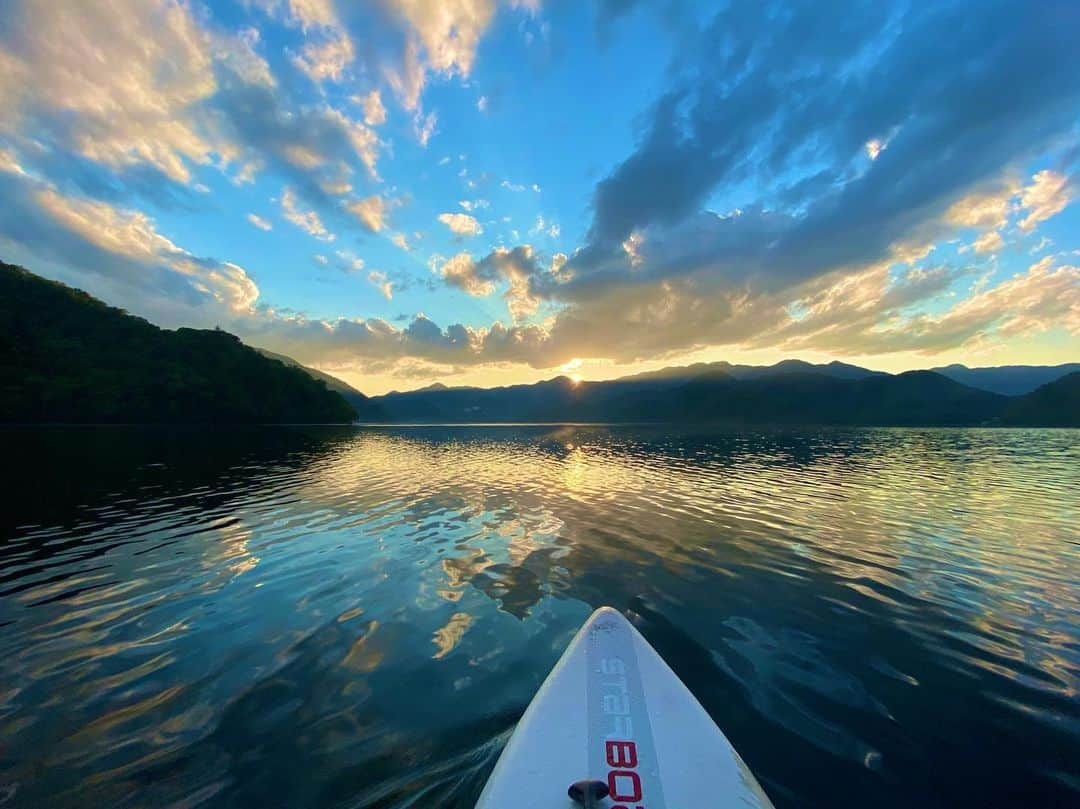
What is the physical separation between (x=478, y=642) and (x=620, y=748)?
5.10 meters

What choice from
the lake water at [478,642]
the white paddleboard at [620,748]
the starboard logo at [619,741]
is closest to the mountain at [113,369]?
the lake water at [478,642]

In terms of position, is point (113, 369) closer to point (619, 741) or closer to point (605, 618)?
point (605, 618)

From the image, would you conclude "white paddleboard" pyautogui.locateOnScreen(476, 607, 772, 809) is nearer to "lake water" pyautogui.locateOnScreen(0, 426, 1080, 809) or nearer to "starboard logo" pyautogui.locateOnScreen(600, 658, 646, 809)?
"starboard logo" pyautogui.locateOnScreen(600, 658, 646, 809)

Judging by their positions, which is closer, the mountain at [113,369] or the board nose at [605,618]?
the board nose at [605,618]

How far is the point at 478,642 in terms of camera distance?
32.0 feet

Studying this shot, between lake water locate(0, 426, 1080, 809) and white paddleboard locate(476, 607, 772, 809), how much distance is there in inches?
42.6

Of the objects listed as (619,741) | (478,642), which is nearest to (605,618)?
(478,642)

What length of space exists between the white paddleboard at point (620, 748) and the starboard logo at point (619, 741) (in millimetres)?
12

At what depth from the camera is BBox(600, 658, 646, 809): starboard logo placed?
469cm

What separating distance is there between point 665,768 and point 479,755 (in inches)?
110

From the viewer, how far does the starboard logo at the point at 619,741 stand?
15.4 ft

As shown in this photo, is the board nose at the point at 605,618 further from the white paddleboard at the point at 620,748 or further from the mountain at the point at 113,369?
the mountain at the point at 113,369

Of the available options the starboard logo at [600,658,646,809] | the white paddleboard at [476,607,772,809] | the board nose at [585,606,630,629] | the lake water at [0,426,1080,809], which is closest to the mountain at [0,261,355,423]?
the lake water at [0,426,1080,809]

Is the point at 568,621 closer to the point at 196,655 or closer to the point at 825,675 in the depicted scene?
the point at 825,675
